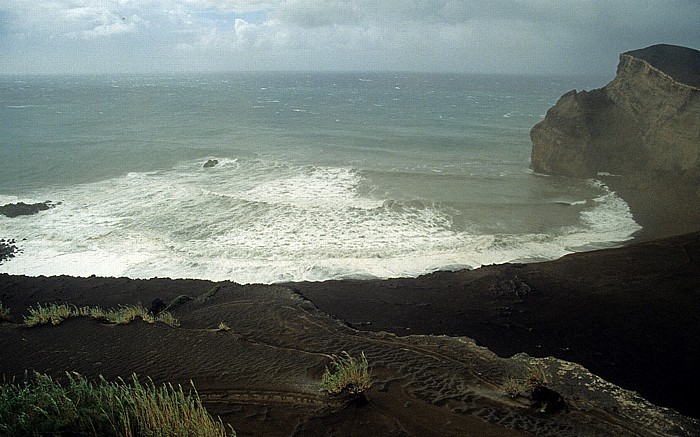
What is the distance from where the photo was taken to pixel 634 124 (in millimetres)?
28297

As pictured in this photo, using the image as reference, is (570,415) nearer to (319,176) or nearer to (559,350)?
(559,350)

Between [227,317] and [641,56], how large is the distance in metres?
32.1

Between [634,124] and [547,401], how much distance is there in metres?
28.3

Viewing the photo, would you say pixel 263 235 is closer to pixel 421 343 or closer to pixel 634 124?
pixel 421 343

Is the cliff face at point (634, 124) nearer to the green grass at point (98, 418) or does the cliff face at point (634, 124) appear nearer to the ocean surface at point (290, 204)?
the ocean surface at point (290, 204)

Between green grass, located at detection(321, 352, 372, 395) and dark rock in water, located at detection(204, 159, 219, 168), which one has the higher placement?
dark rock in water, located at detection(204, 159, 219, 168)

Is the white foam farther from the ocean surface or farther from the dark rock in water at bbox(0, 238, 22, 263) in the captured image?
the dark rock in water at bbox(0, 238, 22, 263)

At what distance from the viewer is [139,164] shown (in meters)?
34.3

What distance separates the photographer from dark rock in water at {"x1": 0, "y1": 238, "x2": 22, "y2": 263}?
1812 cm

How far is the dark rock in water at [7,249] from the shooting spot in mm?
18117

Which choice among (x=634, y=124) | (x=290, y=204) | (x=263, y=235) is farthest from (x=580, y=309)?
(x=634, y=124)

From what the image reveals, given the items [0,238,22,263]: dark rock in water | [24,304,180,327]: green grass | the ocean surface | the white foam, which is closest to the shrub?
[24,304,180,327]: green grass

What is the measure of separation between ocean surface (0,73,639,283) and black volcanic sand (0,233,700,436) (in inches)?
120

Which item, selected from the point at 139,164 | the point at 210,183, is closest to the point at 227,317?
the point at 210,183
